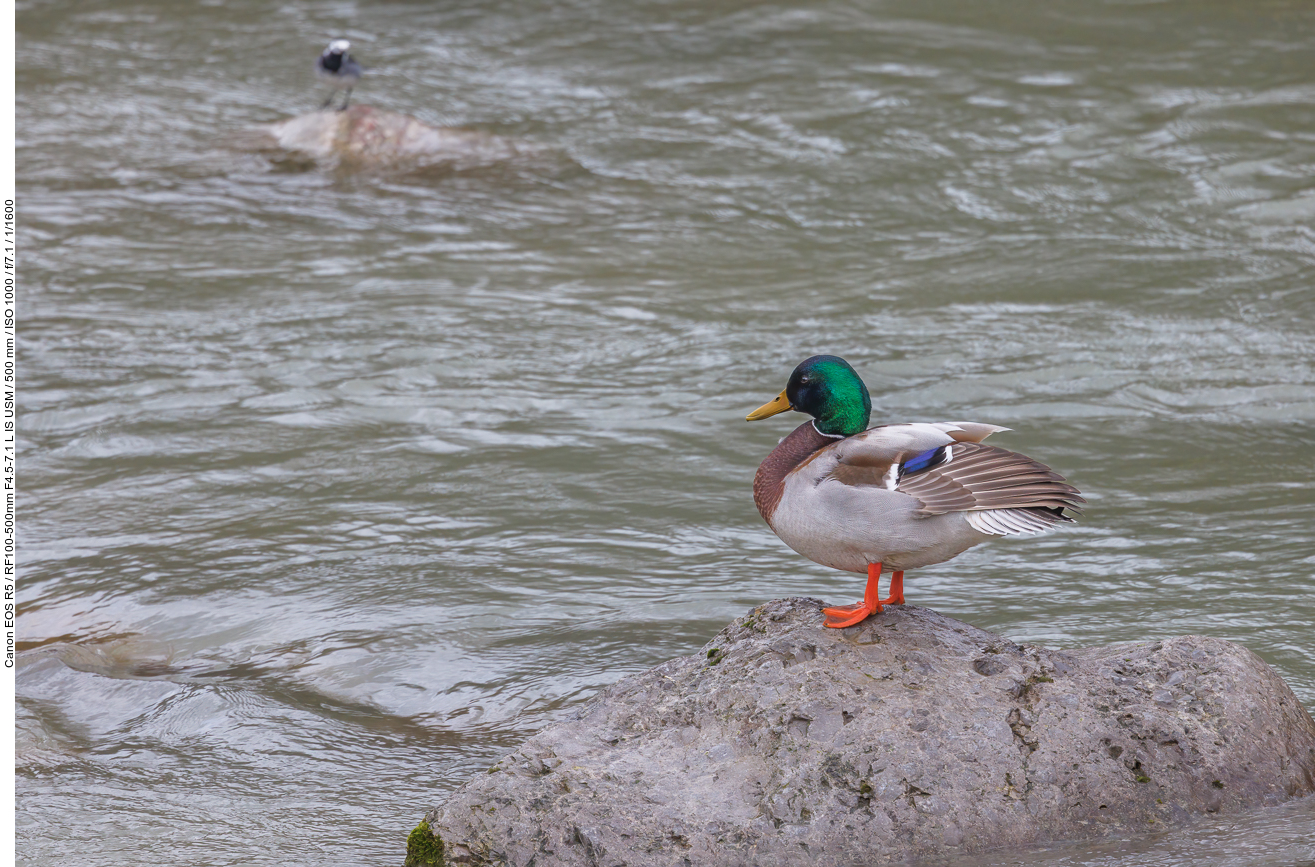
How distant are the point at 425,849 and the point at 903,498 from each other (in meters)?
1.40

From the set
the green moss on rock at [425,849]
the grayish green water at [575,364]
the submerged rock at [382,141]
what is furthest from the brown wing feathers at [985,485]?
the submerged rock at [382,141]

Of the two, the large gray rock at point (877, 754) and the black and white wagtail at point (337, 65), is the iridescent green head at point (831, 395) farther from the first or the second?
the black and white wagtail at point (337, 65)

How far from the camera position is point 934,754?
3.39 meters

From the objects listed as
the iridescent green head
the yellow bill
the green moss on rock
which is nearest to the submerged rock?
the yellow bill

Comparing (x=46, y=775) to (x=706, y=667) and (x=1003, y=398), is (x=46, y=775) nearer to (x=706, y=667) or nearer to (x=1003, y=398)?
(x=706, y=667)

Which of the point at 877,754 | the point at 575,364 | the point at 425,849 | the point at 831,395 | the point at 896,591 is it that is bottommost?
the point at 575,364

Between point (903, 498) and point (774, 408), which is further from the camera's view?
point (774, 408)

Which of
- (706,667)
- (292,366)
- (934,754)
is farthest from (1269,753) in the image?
(292,366)

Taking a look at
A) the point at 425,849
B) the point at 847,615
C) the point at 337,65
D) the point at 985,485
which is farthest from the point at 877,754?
the point at 337,65

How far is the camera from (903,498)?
135 inches

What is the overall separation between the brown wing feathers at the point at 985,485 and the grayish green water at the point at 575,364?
0.84m

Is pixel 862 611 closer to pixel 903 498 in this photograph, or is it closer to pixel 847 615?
pixel 847 615

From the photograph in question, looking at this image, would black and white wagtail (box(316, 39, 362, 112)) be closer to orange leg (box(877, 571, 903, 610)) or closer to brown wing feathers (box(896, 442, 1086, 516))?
orange leg (box(877, 571, 903, 610))

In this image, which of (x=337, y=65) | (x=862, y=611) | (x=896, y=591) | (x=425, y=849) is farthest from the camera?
(x=337, y=65)
